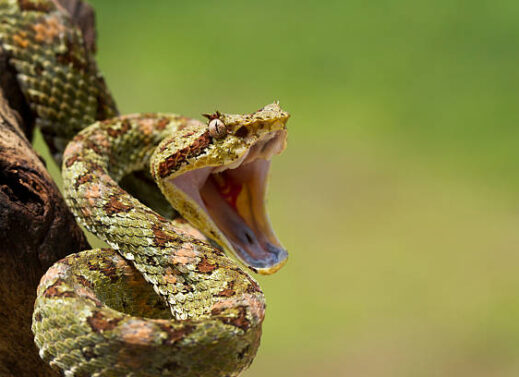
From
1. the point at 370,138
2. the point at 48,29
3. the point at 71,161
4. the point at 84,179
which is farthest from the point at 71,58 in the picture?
the point at 370,138

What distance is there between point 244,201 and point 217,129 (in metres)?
0.49

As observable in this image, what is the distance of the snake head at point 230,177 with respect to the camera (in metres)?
2.82

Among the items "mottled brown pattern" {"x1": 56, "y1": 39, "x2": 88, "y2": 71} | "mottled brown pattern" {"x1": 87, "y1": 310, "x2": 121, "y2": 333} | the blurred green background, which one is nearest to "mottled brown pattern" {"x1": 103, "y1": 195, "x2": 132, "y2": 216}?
"mottled brown pattern" {"x1": 87, "y1": 310, "x2": 121, "y2": 333}

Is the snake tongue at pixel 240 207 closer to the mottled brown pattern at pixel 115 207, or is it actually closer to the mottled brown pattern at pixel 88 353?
the mottled brown pattern at pixel 115 207

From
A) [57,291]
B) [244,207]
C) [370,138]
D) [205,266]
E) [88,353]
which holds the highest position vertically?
[370,138]

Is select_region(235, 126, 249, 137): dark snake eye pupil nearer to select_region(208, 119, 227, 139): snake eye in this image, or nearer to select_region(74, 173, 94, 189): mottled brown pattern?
select_region(208, 119, 227, 139): snake eye

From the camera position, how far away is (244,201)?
3.19 metres

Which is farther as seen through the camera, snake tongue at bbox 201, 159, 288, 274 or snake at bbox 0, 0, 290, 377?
snake tongue at bbox 201, 159, 288, 274

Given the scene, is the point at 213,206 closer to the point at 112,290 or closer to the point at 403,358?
the point at 112,290

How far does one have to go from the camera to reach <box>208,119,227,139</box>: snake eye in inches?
111

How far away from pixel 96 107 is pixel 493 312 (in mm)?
4384

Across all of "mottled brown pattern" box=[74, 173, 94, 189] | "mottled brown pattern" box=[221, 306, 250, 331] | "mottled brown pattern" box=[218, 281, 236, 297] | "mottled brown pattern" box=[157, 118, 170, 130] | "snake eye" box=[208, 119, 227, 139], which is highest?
"mottled brown pattern" box=[157, 118, 170, 130]

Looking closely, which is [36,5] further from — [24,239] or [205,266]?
[205,266]

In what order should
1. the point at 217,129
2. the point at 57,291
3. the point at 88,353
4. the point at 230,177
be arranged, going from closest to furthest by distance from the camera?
1. the point at 88,353
2. the point at 57,291
3. the point at 217,129
4. the point at 230,177
